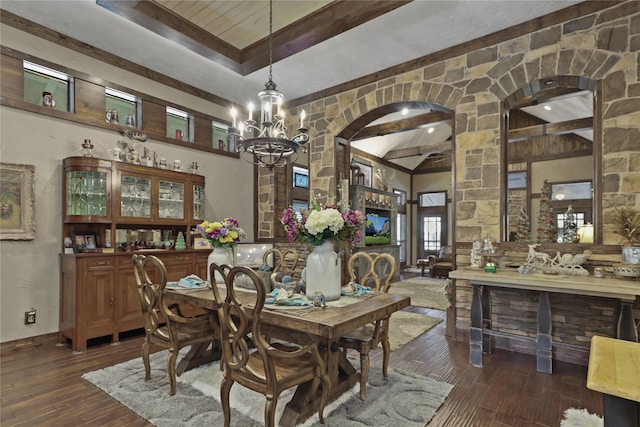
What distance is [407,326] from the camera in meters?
4.32

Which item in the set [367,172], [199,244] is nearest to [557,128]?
[367,172]

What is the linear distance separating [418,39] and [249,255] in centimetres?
404

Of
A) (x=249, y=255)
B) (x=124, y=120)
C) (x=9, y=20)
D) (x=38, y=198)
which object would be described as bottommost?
(x=249, y=255)

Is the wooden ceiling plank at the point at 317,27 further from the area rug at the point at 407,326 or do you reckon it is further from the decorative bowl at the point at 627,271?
the area rug at the point at 407,326

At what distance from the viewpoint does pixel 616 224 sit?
2.97 meters

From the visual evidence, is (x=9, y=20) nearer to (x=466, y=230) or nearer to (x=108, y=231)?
(x=108, y=231)

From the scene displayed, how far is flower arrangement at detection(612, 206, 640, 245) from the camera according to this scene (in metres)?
2.83

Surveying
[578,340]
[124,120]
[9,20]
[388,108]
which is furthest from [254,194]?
[578,340]

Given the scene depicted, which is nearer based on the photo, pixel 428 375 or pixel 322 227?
pixel 322 227

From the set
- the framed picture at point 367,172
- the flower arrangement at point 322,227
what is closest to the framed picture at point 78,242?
the flower arrangement at point 322,227

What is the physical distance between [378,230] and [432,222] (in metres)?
4.29

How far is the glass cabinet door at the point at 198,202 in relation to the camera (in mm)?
4715

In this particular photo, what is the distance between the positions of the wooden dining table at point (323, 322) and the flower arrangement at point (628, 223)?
2067 millimetres

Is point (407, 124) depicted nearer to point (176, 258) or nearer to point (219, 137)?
point (219, 137)
